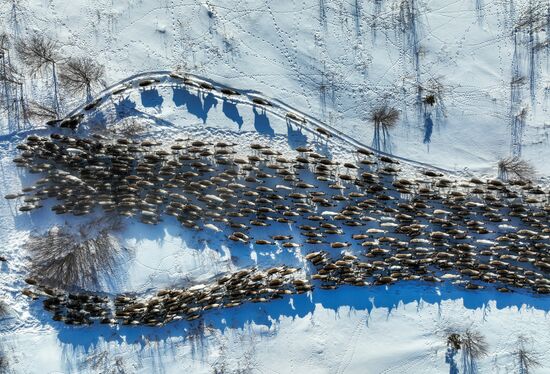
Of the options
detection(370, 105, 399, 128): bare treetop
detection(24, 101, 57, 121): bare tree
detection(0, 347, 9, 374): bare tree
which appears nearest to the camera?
detection(0, 347, 9, 374): bare tree

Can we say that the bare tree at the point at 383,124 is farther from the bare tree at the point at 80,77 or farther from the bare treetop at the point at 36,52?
the bare treetop at the point at 36,52

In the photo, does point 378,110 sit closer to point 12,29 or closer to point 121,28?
point 121,28

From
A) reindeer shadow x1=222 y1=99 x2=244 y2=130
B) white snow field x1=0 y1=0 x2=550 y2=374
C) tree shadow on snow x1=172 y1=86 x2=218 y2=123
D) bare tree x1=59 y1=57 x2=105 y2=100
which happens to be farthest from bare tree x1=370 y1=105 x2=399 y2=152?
bare tree x1=59 y1=57 x2=105 y2=100

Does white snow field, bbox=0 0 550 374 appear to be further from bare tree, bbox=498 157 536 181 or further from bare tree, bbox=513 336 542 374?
bare tree, bbox=498 157 536 181

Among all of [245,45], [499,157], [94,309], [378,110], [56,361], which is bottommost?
[56,361]

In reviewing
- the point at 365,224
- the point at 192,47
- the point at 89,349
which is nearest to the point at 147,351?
the point at 89,349

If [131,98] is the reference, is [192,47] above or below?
above
